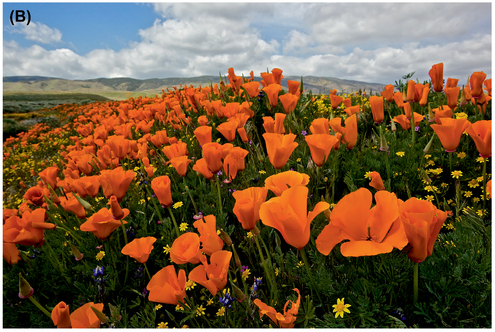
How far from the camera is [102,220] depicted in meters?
1.65

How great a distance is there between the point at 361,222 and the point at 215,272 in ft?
2.36

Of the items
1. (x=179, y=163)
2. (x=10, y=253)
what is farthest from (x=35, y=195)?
(x=179, y=163)

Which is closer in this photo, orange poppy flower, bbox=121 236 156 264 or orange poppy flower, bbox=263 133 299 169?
orange poppy flower, bbox=121 236 156 264

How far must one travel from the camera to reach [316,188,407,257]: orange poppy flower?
35.4 inches

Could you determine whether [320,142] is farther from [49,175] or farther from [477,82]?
[49,175]

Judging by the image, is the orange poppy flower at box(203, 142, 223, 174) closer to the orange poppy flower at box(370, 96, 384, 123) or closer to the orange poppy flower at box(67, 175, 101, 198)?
the orange poppy flower at box(67, 175, 101, 198)

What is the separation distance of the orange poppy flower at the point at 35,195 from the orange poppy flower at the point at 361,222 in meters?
2.80

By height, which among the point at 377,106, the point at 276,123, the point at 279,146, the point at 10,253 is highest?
the point at 377,106

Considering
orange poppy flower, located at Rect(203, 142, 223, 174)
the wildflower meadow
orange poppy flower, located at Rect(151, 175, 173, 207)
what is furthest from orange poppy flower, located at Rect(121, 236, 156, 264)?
orange poppy flower, located at Rect(203, 142, 223, 174)

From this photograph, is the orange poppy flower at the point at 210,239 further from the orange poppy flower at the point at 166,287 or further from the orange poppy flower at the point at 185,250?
the orange poppy flower at the point at 166,287

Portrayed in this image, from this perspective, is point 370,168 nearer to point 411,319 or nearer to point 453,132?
point 453,132

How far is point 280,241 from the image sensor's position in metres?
1.70

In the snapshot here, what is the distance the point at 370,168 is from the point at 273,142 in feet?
3.88

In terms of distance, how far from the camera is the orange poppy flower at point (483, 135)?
4.96ft
